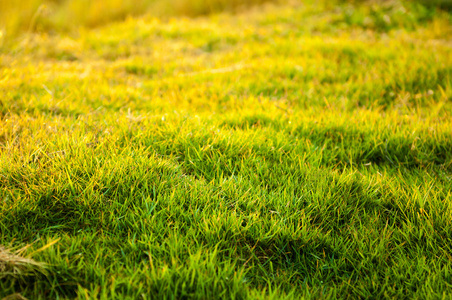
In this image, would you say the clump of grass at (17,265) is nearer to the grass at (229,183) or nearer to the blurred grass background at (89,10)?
the grass at (229,183)

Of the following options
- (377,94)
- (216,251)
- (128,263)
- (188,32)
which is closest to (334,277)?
(216,251)

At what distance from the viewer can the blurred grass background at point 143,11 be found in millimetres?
6594

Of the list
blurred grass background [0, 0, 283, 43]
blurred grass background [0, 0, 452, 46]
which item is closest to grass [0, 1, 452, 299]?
blurred grass background [0, 0, 452, 46]

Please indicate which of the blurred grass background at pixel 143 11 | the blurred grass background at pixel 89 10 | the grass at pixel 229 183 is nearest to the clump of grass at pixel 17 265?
the grass at pixel 229 183

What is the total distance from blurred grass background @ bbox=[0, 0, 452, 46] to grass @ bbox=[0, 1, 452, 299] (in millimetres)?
2721

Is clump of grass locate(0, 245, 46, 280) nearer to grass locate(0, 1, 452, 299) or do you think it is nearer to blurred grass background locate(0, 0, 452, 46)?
grass locate(0, 1, 452, 299)

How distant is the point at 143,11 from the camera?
8.42m

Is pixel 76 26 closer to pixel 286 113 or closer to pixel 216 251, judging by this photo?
pixel 286 113

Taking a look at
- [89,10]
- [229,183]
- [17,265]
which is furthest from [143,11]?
[17,265]

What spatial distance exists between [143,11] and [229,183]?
7689 millimetres

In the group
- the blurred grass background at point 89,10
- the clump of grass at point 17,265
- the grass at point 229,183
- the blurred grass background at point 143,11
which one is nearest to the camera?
the clump of grass at point 17,265

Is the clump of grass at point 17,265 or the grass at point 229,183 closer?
the clump of grass at point 17,265

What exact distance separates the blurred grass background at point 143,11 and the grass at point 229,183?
2.72 metres

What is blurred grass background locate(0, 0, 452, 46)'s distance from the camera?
6594 mm
